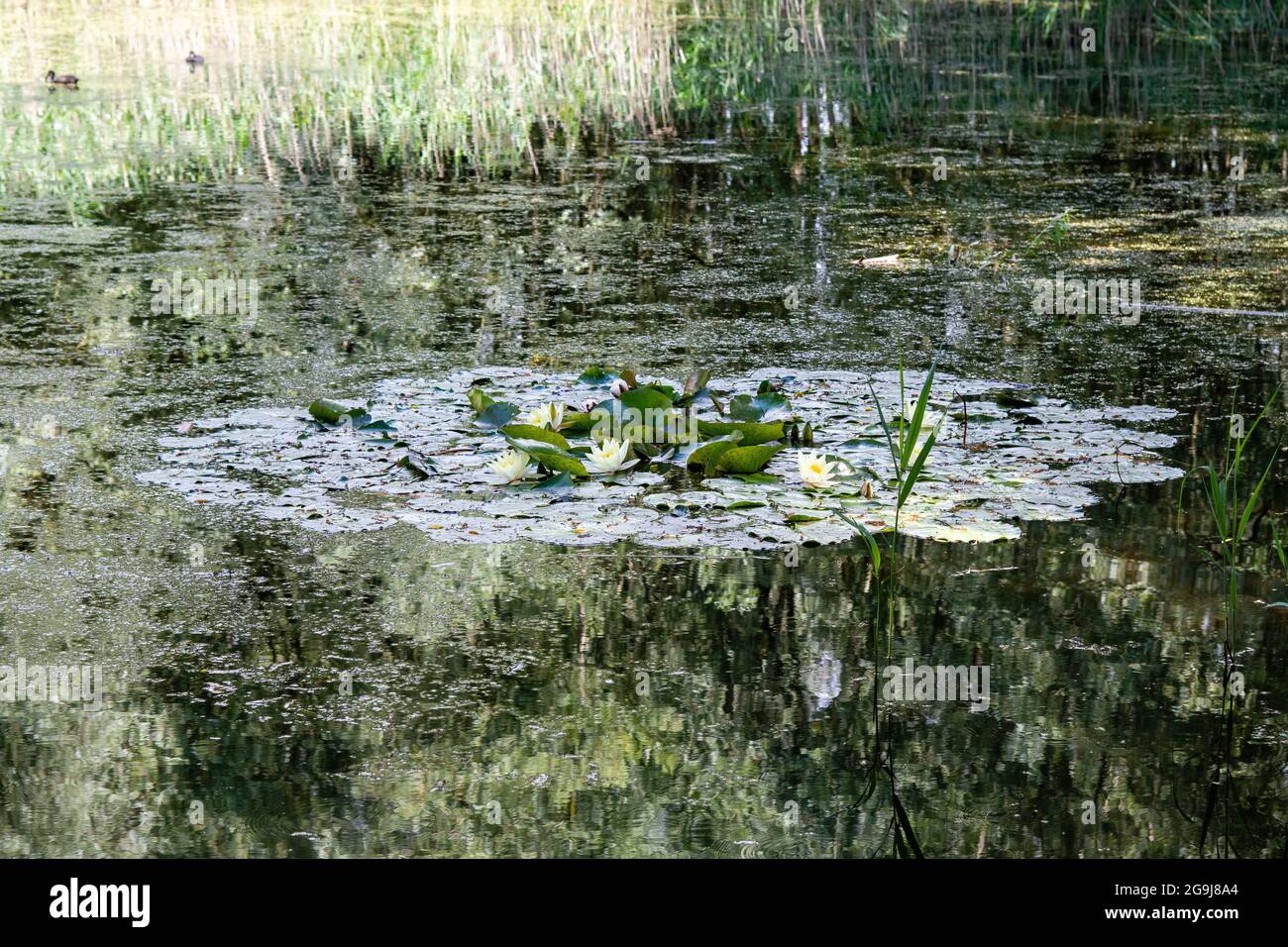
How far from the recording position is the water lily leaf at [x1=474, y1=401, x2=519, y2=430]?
397 cm

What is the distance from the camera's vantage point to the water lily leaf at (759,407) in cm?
399

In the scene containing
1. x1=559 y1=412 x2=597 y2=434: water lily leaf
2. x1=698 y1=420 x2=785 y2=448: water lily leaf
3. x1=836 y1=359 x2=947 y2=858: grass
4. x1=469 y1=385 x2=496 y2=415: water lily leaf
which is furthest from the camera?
x1=469 y1=385 x2=496 y2=415: water lily leaf

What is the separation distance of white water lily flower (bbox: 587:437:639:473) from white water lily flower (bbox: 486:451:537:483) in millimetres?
161

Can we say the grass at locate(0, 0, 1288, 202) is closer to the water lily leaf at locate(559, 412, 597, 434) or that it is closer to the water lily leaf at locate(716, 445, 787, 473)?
the water lily leaf at locate(559, 412, 597, 434)

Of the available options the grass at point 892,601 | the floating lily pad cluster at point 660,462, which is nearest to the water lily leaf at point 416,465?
the floating lily pad cluster at point 660,462

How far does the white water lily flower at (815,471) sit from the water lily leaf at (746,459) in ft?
0.39

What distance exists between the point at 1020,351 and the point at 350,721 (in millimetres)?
2806

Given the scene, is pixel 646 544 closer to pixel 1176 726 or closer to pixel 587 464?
pixel 587 464

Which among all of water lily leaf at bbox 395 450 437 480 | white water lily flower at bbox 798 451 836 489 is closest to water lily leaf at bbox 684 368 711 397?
white water lily flower at bbox 798 451 836 489

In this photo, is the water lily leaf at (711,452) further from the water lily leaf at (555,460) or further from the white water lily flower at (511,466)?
the white water lily flower at (511,466)

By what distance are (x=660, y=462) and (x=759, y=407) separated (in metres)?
0.37

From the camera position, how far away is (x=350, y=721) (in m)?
2.57
